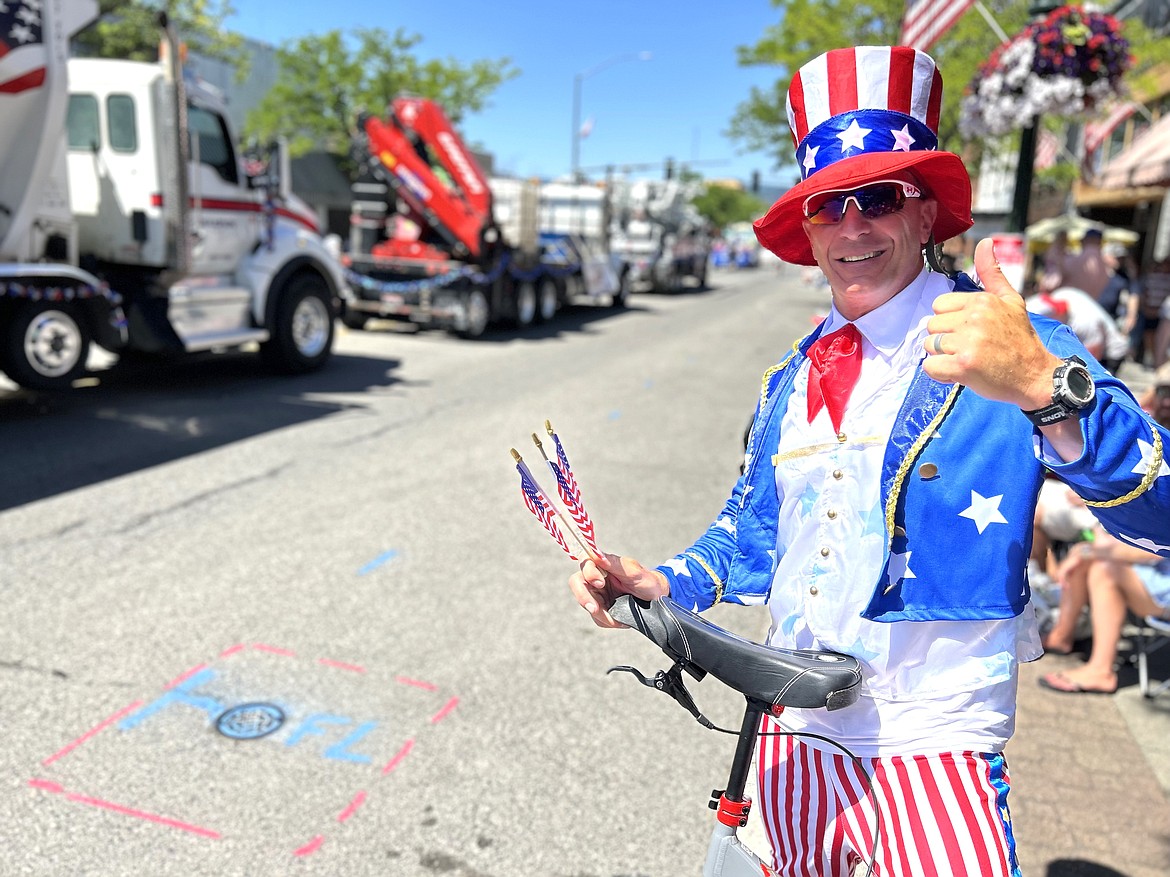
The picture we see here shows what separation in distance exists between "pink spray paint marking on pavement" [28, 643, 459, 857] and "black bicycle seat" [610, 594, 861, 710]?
1680 millimetres

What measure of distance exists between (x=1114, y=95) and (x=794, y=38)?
47.1 ft

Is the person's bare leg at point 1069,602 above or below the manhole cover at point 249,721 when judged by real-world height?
above

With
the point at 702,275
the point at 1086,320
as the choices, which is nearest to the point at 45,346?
the point at 1086,320

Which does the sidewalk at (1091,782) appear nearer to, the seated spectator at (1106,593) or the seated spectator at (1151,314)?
the seated spectator at (1106,593)

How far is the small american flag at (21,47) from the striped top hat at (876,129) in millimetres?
7357

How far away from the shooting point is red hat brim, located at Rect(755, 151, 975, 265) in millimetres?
1461

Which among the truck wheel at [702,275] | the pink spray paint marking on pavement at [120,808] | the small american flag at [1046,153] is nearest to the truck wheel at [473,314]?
the small american flag at [1046,153]

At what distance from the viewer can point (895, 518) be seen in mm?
1488

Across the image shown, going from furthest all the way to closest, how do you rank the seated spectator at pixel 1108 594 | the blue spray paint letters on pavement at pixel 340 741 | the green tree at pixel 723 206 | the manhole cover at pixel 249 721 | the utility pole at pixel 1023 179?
the green tree at pixel 723 206 < the utility pole at pixel 1023 179 < the seated spectator at pixel 1108 594 < the manhole cover at pixel 249 721 < the blue spray paint letters on pavement at pixel 340 741

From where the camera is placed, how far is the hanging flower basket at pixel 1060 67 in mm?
5715

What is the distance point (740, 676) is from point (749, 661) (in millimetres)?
32

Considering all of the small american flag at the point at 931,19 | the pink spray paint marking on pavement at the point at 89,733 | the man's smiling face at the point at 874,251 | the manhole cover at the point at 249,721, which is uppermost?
the small american flag at the point at 931,19

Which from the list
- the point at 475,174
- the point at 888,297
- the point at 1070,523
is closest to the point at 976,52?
the point at 475,174

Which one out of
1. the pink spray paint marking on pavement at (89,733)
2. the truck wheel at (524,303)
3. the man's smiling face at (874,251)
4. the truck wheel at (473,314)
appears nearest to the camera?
the man's smiling face at (874,251)
